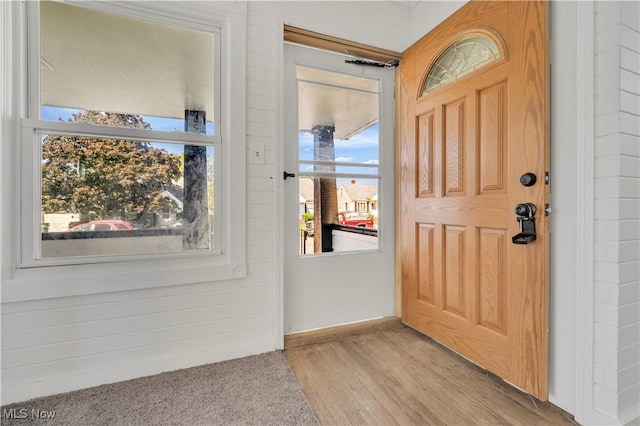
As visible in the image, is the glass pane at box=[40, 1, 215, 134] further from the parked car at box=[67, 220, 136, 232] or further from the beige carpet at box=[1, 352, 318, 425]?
the beige carpet at box=[1, 352, 318, 425]

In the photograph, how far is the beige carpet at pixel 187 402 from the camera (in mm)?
1326

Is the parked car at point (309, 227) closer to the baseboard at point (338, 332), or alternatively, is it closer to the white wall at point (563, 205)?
the baseboard at point (338, 332)

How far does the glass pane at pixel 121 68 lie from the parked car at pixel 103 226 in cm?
54

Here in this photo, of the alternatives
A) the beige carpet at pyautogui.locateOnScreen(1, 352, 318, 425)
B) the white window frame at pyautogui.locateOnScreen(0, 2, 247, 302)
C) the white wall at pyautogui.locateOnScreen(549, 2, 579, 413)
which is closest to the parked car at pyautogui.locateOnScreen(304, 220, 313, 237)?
the white window frame at pyautogui.locateOnScreen(0, 2, 247, 302)

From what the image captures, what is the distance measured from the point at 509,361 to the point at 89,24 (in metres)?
2.82

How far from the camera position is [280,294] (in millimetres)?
1955

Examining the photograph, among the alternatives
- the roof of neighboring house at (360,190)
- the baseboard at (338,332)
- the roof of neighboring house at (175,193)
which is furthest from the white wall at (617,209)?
the roof of neighboring house at (175,193)

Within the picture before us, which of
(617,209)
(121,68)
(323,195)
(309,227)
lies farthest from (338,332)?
(121,68)

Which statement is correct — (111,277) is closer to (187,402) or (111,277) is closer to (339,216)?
(187,402)

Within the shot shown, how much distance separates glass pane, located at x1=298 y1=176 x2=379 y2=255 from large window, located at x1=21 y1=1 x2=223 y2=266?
61 centimetres

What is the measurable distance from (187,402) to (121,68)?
1.78 m

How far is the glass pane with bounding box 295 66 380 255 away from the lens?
7.03ft

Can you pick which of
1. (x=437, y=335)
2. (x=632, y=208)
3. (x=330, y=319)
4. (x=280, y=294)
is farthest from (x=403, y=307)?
(x=632, y=208)

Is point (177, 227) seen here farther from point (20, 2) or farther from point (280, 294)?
point (20, 2)
